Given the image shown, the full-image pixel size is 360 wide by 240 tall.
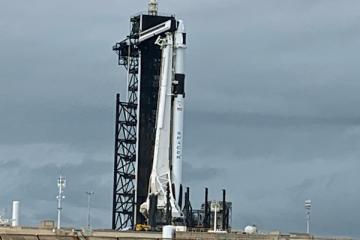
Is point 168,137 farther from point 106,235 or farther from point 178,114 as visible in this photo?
point 106,235

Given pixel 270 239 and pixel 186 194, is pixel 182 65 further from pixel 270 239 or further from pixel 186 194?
pixel 270 239

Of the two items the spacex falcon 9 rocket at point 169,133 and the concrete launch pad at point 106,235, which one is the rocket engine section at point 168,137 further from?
the concrete launch pad at point 106,235

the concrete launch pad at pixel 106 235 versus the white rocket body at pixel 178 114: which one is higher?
the white rocket body at pixel 178 114

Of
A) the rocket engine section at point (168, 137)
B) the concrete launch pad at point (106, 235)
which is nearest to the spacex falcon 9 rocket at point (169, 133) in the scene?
Result: the rocket engine section at point (168, 137)

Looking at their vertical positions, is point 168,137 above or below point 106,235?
above

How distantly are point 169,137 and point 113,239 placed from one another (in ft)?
151

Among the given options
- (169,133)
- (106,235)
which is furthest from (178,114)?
(106,235)

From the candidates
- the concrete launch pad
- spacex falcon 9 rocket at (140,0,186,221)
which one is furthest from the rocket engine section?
the concrete launch pad

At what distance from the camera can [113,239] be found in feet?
411

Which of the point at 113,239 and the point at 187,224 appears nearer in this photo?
the point at 113,239

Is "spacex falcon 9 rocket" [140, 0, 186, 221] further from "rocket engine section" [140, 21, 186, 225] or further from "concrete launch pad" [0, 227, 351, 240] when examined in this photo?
"concrete launch pad" [0, 227, 351, 240]

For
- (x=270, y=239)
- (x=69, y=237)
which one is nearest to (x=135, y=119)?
(x=270, y=239)

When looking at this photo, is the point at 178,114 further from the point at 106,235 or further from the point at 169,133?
the point at 106,235

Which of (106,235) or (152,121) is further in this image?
(152,121)
